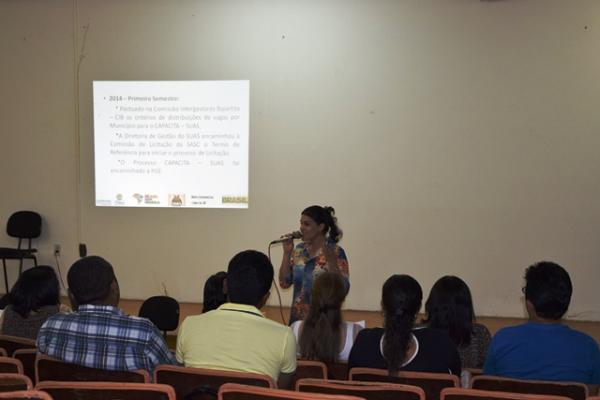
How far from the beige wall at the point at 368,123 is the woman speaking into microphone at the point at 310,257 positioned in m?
2.00

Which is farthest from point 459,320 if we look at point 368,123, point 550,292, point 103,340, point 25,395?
point 368,123

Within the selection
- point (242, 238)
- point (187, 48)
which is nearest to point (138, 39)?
point (187, 48)

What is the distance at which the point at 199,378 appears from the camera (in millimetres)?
1886

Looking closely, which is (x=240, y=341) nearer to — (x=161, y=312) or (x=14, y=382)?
(x=14, y=382)

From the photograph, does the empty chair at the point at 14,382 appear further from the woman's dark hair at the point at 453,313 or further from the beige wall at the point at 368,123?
the beige wall at the point at 368,123

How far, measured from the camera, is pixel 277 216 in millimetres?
5867

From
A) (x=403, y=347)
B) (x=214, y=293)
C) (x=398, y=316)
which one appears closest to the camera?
(x=403, y=347)

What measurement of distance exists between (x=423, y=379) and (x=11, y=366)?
1475 millimetres

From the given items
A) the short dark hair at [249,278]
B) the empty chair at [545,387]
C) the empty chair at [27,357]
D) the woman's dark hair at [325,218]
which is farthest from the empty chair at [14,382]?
the woman's dark hair at [325,218]

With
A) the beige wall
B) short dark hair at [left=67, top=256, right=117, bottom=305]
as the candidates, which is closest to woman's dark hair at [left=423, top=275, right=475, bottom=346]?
short dark hair at [left=67, top=256, right=117, bottom=305]

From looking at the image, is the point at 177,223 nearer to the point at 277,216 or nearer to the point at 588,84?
the point at 277,216

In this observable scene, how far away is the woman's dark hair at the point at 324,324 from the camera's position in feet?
8.31

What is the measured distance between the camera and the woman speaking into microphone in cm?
365

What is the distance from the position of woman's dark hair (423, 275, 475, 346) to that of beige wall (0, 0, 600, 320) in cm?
315
